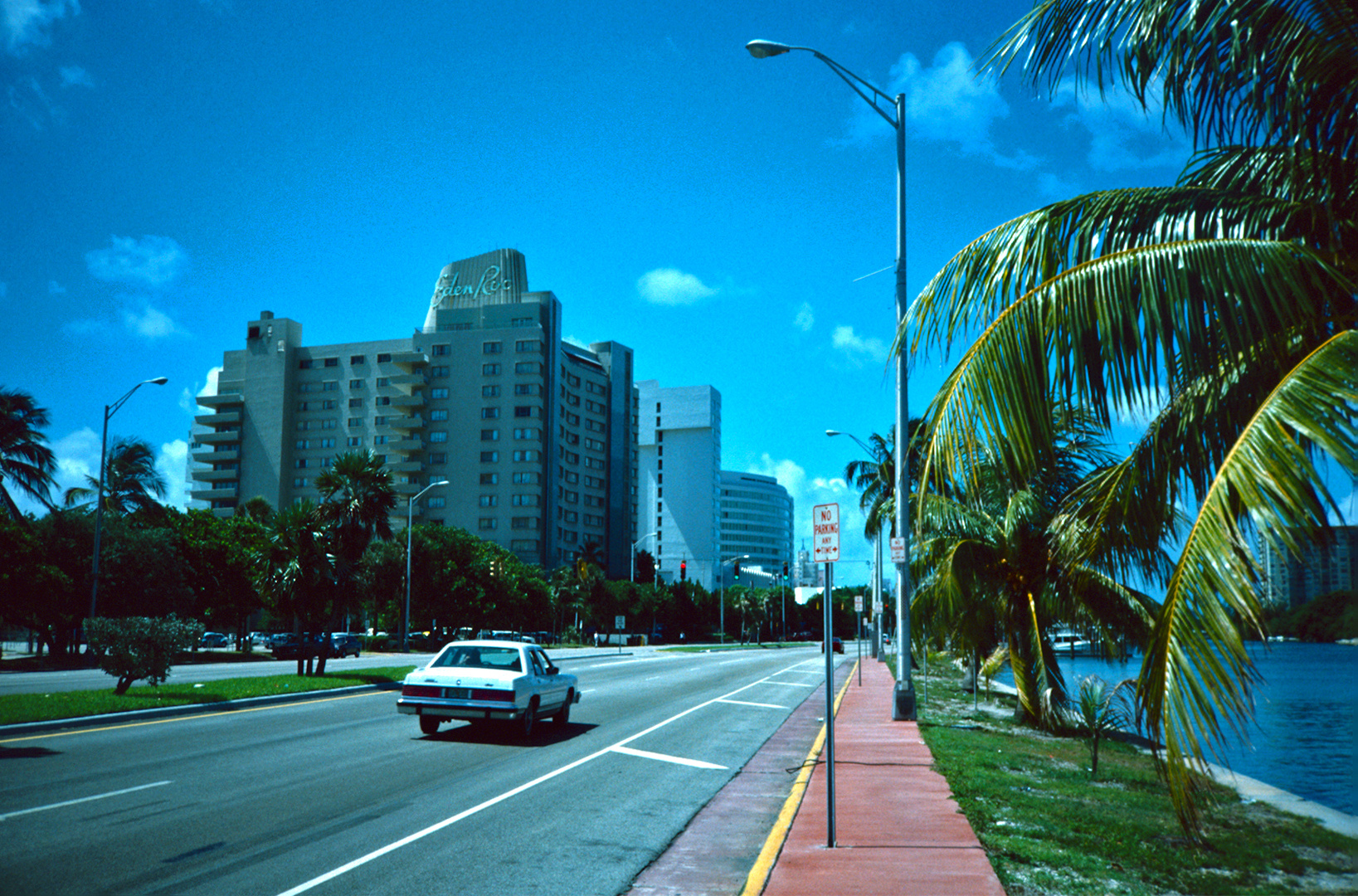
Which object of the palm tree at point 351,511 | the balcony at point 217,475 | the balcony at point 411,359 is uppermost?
the balcony at point 411,359

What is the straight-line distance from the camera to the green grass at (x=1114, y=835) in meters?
7.18

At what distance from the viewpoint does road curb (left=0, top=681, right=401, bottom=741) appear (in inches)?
582

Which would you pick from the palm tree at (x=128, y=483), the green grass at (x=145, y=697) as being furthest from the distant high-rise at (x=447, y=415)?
the green grass at (x=145, y=697)

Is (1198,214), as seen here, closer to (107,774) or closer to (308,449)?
(107,774)

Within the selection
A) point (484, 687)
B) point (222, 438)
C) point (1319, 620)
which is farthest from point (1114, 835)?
point (222, 438)

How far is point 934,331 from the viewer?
713cm

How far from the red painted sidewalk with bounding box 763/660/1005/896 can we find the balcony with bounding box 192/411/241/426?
378 ft

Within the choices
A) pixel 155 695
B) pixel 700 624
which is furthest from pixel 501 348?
pixel 155 695

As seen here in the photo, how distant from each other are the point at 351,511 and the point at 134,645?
9.07 meters

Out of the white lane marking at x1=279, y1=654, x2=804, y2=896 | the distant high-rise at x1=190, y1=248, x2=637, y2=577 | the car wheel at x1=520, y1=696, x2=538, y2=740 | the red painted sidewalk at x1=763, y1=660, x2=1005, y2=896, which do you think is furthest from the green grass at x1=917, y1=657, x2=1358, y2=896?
the distant high-rise at x1=190, y1=248, x2=637, y2=577

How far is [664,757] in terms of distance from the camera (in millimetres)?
14117

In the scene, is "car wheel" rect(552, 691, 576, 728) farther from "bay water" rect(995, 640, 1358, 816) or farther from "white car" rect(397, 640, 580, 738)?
"bay water" rect(995, 640, 1358, 816)

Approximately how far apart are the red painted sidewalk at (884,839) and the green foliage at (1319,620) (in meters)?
2.94

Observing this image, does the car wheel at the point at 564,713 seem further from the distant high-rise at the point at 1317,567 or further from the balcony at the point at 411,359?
the balcony at the point at 411,359
